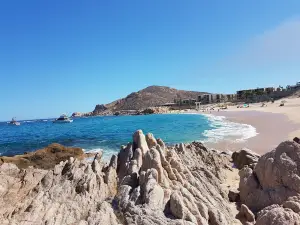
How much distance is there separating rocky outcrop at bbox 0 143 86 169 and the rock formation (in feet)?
26.0

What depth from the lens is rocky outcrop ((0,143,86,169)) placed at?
1930 cm

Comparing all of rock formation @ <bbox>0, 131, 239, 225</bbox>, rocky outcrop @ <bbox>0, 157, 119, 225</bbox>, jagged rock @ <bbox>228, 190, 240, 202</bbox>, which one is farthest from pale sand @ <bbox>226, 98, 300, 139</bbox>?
rocky outcrop @ <bbox>0, 157, 119, 225</bbox>

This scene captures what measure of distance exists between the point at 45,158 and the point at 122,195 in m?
14.4

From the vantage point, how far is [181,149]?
578 inches

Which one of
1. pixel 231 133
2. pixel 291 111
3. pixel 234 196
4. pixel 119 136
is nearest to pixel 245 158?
pixel 234 196

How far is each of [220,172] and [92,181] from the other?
7106mm

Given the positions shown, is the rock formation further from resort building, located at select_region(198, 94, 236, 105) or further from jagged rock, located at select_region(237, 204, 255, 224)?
resort building, located at select_region(198, 94, 236, 105)

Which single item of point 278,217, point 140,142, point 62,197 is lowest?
point 278,217

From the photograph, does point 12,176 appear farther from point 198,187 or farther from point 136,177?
point 198,187

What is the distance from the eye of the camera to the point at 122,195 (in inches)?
320

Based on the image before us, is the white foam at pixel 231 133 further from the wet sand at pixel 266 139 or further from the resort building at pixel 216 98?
the resort building at pixel 216 98

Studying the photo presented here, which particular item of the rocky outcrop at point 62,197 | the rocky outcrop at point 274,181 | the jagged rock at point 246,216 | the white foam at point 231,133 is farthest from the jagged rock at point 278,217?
the white foam at point 231,133

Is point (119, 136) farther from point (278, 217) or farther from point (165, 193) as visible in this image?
point (278, 217)

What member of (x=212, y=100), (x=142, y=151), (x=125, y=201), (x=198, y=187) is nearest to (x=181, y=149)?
(x=142, y=151)
